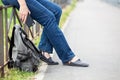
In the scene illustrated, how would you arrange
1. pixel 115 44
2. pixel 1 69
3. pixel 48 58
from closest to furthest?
1. pixel 1 69
2. pixel 48 58
3. pixel 115 44

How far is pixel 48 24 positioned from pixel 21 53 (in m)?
0.61

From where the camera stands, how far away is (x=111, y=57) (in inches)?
358

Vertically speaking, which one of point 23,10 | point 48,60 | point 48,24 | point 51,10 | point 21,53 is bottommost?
point 48,60

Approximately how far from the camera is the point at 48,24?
736 centimetres

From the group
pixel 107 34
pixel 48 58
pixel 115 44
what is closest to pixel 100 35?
pixel 107 34

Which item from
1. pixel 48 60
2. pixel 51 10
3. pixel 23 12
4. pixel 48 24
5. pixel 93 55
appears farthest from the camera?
pixel 93 55

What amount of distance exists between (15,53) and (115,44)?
4.49 meters

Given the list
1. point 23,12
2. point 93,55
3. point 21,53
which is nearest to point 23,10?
point 23,12

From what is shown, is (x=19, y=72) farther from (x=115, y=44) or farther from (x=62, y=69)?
(x=115, y=44)

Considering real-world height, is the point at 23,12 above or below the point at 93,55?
above

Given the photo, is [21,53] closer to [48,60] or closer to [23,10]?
[23,10]

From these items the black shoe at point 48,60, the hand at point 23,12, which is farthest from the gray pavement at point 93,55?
the hand at point 23,12

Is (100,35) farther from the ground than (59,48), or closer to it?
closer to it

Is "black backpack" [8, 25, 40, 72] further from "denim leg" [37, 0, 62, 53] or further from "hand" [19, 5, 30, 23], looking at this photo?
"denim leg" [37, 0, 62, 53]
